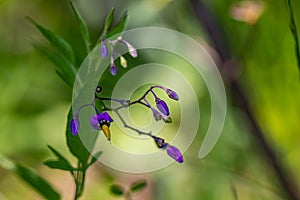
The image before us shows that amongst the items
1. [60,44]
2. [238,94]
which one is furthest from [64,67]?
[238,94]

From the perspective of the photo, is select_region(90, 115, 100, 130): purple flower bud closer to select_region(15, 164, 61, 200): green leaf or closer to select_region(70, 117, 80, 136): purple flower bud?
select_region(70, 117, 80, 136): purple flower bud

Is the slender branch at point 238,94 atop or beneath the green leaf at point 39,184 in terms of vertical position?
beneath

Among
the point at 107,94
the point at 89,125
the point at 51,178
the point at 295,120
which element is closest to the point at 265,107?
the point at 295,120

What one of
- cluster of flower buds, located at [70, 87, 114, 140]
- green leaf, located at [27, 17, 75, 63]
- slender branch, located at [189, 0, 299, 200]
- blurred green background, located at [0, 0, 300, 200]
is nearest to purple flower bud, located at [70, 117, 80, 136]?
cluster of flower buds, located at [70, 87, 114, 140]

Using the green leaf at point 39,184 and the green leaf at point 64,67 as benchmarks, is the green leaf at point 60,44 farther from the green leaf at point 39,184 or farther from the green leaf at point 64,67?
the green leaf at point 39,184

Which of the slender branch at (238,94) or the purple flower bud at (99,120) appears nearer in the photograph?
the purple flower bud at (99,120)

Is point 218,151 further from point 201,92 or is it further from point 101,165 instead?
point 101,165

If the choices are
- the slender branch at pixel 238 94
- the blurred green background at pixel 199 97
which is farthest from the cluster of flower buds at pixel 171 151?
the blurred green background at pixel 199 97
